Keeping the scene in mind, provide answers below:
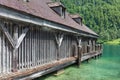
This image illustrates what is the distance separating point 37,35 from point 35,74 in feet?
7.25

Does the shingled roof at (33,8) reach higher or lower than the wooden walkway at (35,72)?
higher

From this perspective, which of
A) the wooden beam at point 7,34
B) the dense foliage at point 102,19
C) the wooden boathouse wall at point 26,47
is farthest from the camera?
the dense foliage at point 102,19

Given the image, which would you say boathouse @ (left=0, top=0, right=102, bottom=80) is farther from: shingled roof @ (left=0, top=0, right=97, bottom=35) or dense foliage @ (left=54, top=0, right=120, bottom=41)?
dense foliage @ (left=54, top=0, right=120, bottom=41)

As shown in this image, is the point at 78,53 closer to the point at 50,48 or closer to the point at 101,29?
the point at 50,48

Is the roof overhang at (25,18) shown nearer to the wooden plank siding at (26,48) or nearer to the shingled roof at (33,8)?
the shingled roof at (33,8)

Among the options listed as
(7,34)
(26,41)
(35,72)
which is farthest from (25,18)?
(35,72)

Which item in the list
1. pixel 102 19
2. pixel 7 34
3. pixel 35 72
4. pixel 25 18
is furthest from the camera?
pixel 102 19

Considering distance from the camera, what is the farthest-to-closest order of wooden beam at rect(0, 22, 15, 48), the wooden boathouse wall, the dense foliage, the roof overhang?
the dense foliage, the wooden boathouse wall, wooden beam at rect(0, 22, 15, 48), the roof overhang

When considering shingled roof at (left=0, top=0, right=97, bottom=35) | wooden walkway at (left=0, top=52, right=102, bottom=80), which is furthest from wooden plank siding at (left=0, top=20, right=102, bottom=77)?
shingled roof at (left=0, top=0, right=97, bottom=35)

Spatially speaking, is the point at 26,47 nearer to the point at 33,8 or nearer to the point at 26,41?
the point at 26,41

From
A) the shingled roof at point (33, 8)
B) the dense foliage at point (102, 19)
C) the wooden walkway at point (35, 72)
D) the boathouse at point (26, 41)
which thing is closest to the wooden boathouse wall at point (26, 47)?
the boathouse at point (26, 41)

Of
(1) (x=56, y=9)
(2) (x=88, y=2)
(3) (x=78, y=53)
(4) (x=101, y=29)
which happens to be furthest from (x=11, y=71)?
(2) (x=88, y=2)

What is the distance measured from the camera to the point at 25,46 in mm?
11320

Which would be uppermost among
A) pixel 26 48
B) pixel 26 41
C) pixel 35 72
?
pixel 26 41
